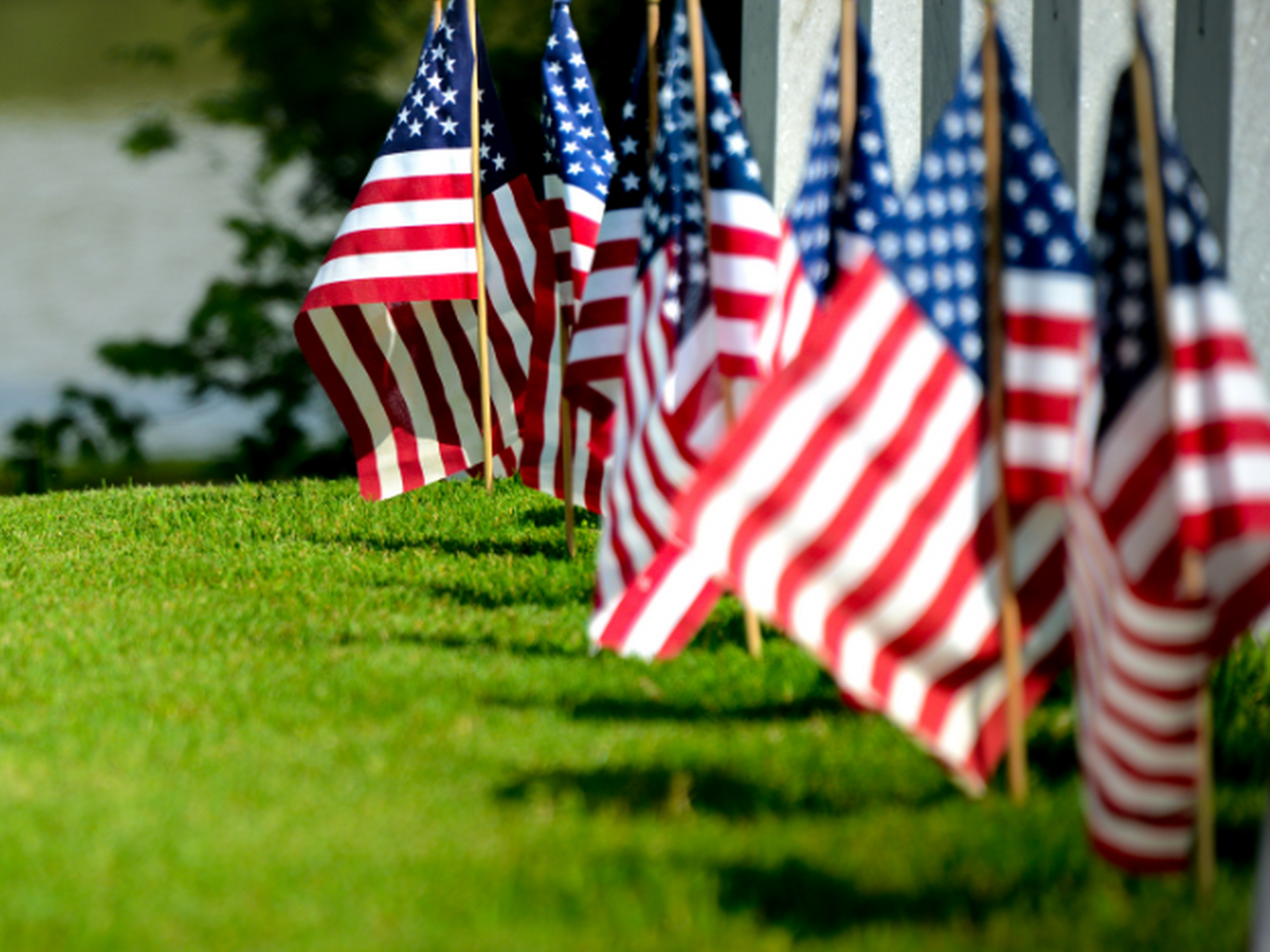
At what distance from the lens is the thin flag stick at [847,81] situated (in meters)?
4.26

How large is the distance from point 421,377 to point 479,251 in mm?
737

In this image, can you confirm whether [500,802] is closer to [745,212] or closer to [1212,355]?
[1212,355]

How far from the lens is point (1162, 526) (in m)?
3.18

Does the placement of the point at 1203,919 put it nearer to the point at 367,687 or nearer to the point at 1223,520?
the point at 1223,520

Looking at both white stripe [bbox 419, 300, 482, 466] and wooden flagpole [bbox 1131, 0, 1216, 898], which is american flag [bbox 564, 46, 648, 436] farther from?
wooden flagpole [bbox 1131, 0, 1216, 898]

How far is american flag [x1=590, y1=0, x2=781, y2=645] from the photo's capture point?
Result: 15.4 ft

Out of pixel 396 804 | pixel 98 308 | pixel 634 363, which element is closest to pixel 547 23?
→ pixel 98 308

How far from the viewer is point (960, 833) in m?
3.39

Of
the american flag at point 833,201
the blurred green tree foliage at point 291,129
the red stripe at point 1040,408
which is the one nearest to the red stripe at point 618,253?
the american flag at point 833,201

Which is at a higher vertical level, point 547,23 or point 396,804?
point 547,23

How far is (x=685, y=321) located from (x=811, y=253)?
535 millimetres

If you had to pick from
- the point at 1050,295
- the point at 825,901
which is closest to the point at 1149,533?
Result: the point at 1050,295

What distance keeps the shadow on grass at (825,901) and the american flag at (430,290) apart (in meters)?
4.33

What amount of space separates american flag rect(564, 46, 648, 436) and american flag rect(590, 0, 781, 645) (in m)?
0.69
